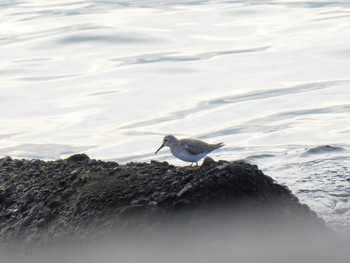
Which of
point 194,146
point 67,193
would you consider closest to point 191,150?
point 194,146

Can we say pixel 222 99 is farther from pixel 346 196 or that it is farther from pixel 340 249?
pixel 340 249

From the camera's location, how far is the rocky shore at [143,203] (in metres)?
9.37

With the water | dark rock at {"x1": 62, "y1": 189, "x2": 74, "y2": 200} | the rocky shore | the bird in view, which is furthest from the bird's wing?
dark rock at {"x1": 62, "y1": 189, "x2": 74, "y2": 200}

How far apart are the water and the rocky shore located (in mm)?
1878

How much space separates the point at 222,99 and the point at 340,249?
10.5 metres

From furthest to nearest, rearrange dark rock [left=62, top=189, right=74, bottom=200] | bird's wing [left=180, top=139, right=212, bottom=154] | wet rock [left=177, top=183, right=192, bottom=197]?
bird's wing [left=180, top=139, right=212, bottom=154] < dark rock [left=62, top=189, right=74, bottom=200] < wet rock [left=177, top=183, right=192, bottom=197]

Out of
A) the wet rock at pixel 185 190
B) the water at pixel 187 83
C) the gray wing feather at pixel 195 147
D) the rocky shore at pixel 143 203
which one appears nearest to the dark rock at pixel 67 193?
the rocky shore at pixel 143 203

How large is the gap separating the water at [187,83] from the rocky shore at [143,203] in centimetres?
188

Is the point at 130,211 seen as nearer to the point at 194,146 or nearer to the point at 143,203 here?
the point at 143,203

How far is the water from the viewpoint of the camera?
16.4m

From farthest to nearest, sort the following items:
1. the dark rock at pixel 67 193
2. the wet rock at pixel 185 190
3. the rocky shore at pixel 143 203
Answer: the dark rock at pixel 67 193 < the wet rock at pixel 185 190 < the rocky shore at pixel 143 203

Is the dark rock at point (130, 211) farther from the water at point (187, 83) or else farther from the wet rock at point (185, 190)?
the water at point (187, 83)

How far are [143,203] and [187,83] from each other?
1216 cm

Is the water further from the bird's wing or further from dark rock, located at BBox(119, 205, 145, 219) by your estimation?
dark rock, located at BBox(119, 205, 145, 219)
